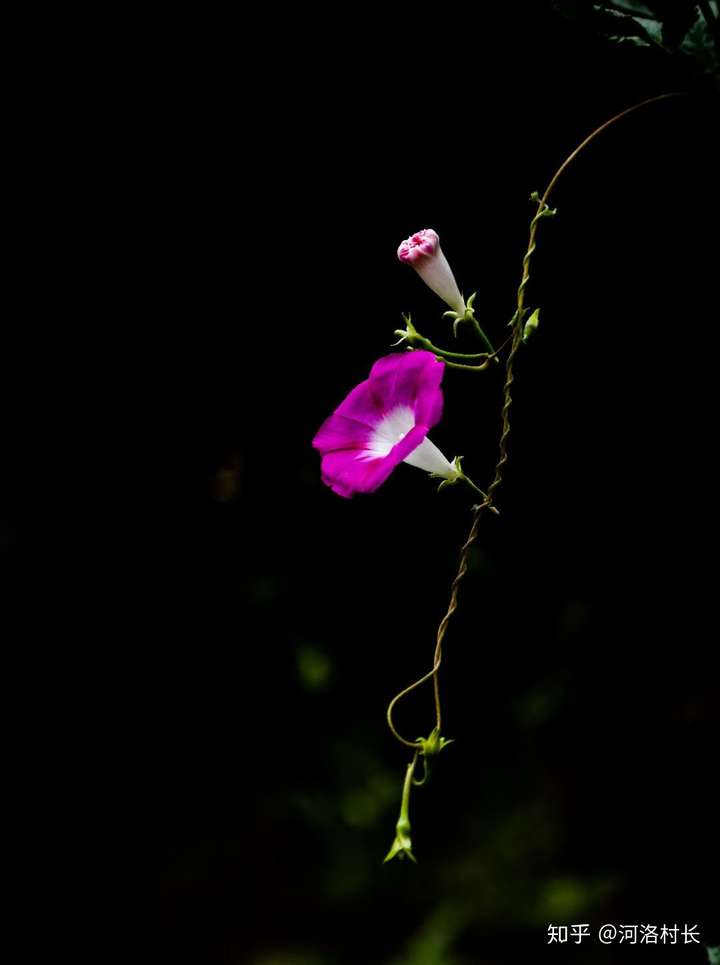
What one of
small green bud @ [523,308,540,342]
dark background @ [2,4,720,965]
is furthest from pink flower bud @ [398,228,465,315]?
dark background @ [2,4,720,965]

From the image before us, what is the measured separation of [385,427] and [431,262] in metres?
0.14

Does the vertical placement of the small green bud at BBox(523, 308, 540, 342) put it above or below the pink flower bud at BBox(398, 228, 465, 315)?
below

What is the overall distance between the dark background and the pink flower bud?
72 cm

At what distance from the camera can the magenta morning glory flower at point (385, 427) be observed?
0.74 meters

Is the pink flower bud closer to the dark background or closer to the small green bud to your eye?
the small green bud

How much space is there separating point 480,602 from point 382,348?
2.40 ft

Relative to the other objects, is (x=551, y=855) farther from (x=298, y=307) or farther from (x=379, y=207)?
(x=379, y=207)

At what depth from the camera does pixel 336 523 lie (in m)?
2.27

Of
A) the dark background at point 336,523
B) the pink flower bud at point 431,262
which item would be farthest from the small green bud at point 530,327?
the dark background at point 336,523

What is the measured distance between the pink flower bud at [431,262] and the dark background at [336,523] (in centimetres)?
72

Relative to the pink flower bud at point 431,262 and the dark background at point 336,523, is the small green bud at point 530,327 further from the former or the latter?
the dark background at point 336,523

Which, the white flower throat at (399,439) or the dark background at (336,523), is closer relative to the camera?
the white flower throat at (399,439)

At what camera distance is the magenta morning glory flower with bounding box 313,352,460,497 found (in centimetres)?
74

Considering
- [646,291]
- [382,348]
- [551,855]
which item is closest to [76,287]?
[382,348]
